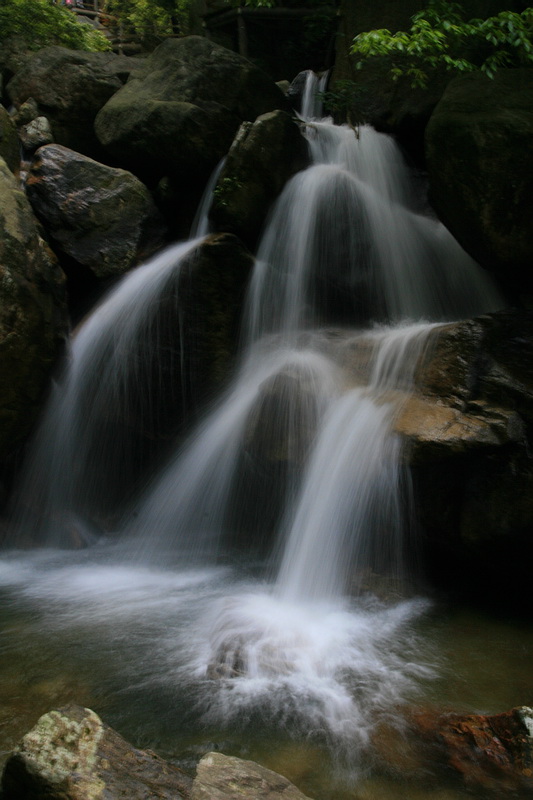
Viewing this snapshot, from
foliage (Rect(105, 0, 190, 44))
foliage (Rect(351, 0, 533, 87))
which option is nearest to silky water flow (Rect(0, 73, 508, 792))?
foliage (Rect(351, 0, 533, 87))

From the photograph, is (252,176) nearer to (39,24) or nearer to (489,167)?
(489,167)

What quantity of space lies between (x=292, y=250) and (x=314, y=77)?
6500 millimetres

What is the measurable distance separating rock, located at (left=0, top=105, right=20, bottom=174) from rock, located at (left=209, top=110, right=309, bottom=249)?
9.77 feet

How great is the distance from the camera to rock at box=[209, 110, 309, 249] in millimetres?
7000

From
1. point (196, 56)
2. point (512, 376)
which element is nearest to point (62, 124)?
point (196, 56)

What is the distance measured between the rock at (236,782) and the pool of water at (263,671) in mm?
291

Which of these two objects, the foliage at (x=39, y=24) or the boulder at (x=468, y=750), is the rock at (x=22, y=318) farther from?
the foliage at (x=39, y=24)

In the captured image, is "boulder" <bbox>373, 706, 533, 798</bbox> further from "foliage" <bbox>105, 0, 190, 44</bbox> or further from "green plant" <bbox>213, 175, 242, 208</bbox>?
"foliage" <bbox>105, 0, 190, 44</bbox>

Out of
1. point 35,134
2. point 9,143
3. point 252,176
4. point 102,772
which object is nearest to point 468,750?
point 102,772

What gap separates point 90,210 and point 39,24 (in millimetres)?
5825

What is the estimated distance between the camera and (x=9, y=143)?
749 centimetres

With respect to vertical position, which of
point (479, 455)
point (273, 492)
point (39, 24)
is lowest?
point (273, 492)

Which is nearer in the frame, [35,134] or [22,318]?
[22,318]

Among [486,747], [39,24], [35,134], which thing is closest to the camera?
[486,747]
